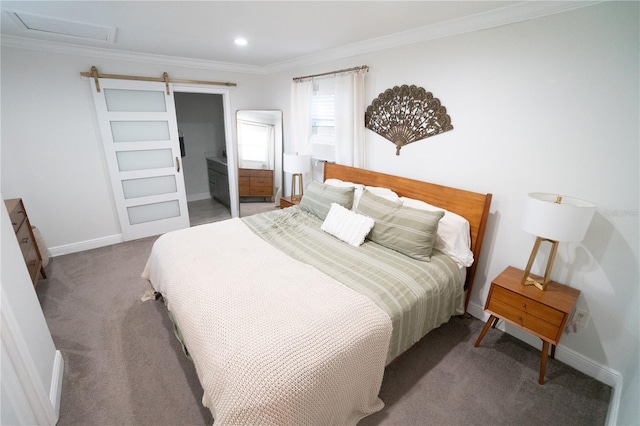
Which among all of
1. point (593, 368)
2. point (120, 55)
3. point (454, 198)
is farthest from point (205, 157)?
point (593, 368)

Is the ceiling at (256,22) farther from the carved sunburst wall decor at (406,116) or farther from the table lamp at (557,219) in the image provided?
the table lamp at (557,219)

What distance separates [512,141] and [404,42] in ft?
4.18

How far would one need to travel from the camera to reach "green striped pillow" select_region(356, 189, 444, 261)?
206 centimetres

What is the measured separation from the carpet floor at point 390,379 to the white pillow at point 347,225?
950 millimetres

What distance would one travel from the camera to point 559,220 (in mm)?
1560

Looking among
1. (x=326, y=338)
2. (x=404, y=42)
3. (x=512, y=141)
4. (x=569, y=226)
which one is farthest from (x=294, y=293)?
(x=404, y=42)

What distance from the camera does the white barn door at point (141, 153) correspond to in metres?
3.33

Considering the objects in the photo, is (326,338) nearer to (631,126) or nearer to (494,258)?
(494,258)

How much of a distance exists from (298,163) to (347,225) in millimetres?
1465

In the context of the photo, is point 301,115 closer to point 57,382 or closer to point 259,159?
point 259,159

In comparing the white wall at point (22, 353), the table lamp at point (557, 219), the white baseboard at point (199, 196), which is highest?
the table lamp at point (557, 219)

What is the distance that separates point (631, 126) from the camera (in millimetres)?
1540

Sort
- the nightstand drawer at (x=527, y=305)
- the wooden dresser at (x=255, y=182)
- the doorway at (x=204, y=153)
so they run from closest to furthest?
the nightstand drawer at (x=527, y=305), the wooden dresser at (x=255, y=182), the doorway at (x=204, y=153)

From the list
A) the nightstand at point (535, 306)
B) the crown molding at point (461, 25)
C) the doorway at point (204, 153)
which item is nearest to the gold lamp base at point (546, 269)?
the nightstand at point (535, 306)
